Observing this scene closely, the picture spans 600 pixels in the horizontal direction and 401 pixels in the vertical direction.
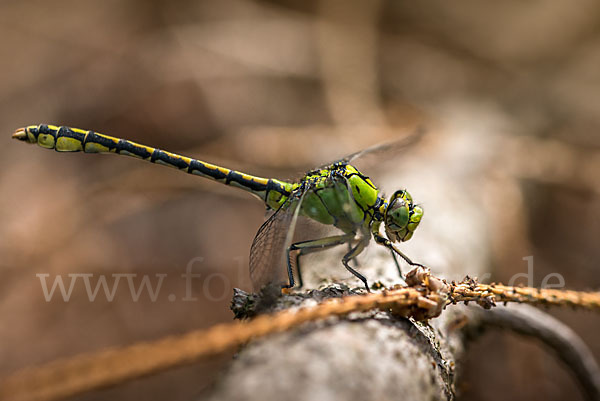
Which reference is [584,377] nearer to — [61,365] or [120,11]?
[61,365]

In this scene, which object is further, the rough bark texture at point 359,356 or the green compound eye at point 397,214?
the green compound eye at point 397,214

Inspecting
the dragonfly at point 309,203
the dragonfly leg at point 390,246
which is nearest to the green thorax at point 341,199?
the dragonfly at point 309,203

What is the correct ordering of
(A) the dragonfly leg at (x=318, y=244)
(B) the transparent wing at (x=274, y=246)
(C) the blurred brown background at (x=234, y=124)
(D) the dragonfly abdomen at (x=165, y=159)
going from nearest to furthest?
(B) the transparent wing at (x=274, y=246)
(A) the dragonfly leg at (x=318, y=244)
(D) the dragonfly abdomen at (x=165, y=159)
(C) the blurred brown background at (x=234, y=124)

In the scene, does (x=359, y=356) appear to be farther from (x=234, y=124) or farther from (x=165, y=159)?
(x=234, y=124)

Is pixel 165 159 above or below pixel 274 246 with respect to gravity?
above

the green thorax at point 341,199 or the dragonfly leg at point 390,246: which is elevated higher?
the green thorax at point 341,199

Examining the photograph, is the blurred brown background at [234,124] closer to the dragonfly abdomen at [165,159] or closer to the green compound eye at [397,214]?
the dragonfly abdomen at [165,159]

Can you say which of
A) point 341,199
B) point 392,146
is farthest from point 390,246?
point 392,146
